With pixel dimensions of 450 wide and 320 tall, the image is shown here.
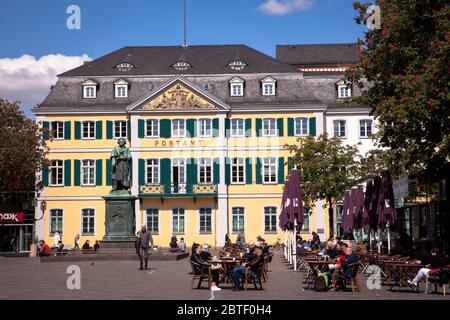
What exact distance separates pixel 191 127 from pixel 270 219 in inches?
336

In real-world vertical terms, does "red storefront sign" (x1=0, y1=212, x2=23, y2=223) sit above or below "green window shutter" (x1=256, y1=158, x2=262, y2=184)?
below

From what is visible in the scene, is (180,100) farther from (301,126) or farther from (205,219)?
(301,126)

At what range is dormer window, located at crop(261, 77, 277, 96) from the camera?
61781 millimetres

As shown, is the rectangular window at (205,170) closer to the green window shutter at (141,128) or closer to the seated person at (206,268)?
the green window shutter at (141,128)

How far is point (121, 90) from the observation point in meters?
62.8

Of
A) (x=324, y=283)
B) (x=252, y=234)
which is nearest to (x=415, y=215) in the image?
(x=324, y=283)

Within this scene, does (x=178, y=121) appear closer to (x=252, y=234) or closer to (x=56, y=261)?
(x=252, y=234)

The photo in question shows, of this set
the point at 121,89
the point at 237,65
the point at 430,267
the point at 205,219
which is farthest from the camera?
the point at 237,65

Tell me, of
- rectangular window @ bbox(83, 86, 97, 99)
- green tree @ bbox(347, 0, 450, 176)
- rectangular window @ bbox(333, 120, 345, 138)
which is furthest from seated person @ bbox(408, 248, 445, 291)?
rectangular window @ bbox(83, 86, 97, 99)

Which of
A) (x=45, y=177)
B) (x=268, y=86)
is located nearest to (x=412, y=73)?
(x=268, y=86)

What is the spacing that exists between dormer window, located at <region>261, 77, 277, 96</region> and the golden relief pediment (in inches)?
167

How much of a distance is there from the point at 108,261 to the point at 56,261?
356 cm

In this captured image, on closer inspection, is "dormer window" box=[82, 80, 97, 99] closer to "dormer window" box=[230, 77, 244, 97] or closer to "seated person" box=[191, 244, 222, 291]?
"dormer window" box=[230, 77, 244, 97]

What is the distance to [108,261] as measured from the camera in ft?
113
